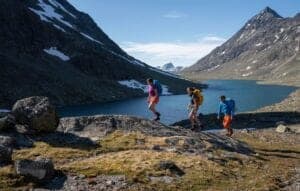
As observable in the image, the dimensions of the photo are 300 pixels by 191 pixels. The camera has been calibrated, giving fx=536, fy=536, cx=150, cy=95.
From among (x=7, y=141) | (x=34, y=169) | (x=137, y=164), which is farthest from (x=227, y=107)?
(x=34, y=169)

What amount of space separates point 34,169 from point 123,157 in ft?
24.8

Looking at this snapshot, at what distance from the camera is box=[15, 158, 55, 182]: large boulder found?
28.2 m

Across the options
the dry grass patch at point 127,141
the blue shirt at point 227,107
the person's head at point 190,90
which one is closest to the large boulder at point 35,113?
the dry grass patch at point 127,141

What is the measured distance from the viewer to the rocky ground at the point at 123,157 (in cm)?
2881

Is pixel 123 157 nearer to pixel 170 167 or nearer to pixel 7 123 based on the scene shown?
pixel 170 167

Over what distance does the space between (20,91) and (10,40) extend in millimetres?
48519

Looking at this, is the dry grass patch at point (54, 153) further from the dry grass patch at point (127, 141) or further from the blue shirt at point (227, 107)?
the blue shirt at point (227, 107)

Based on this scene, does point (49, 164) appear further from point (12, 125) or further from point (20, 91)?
point (20, 91)

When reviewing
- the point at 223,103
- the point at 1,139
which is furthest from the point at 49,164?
the point at 223,103

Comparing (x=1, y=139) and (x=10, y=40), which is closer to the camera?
(x=1, y=139)

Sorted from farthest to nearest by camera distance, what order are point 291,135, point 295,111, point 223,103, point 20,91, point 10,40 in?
point 10,40
point 20,91
point 295,111
point 291,135
point 223,103

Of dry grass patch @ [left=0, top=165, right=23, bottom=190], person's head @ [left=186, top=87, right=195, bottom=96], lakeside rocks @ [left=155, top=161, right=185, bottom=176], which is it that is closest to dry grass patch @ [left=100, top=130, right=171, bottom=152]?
lakeside rocks @ [left=155, top=161, right=185, bottom=176]

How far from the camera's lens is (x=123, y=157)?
113 feet

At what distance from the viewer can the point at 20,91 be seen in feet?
Result: 509
